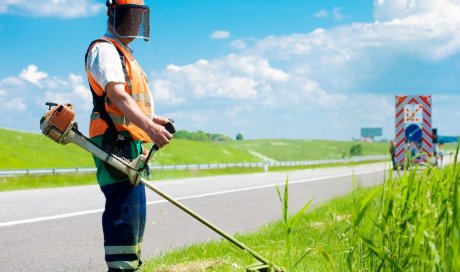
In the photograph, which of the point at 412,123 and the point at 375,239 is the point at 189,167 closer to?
the point at 412,123

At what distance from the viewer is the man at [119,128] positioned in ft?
13.2

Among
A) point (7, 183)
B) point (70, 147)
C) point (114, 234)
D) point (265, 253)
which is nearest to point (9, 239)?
point (265, 253)

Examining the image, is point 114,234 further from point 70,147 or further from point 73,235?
point 70,147

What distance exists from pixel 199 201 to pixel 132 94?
366 inches

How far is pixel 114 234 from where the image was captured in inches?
160

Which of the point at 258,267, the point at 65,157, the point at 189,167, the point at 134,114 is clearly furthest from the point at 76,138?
the point at 65,157

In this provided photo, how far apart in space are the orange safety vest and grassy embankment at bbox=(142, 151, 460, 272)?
3.88 ft

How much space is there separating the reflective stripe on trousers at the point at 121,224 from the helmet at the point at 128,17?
0.97m

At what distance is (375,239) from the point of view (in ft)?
16.8

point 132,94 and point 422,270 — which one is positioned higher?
point 132,94

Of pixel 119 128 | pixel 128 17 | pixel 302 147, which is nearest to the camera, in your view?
pixel 119 128

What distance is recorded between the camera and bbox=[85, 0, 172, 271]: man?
4.01 m

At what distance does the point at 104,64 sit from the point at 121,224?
990 mm

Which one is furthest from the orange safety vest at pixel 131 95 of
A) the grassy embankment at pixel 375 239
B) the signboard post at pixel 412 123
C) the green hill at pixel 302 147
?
the green hill at pixel 302 147
